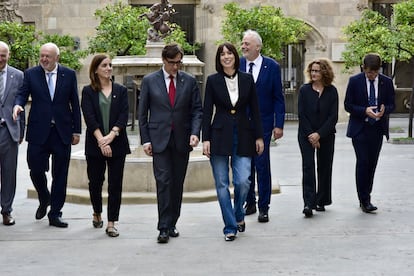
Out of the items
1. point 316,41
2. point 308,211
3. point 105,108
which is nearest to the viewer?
point 105,108

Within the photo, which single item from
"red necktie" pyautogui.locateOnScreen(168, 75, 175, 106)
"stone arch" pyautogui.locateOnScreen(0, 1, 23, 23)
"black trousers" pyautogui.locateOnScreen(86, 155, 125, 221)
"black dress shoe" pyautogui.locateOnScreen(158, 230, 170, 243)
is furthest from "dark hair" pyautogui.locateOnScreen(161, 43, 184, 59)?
"stone arch" pyautogui.locateOnScreen(0, 1, 23, 23)

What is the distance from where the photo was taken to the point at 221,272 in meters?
7.24

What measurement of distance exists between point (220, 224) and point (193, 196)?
1756 mm

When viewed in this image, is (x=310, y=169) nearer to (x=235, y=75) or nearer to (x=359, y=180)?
(x=359, y=180)

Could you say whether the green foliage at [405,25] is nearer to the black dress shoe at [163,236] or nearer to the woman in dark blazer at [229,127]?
the woman in dark blazer at [229,127]

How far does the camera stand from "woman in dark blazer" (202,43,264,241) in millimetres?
8750

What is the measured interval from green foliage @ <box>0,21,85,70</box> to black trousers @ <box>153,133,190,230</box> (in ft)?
62.7

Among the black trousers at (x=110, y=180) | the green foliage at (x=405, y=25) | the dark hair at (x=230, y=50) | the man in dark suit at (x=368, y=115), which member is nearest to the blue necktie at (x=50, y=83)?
the black trousers at (x=110, y=180)

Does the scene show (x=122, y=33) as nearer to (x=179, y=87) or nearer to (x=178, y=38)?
(x=178, y=38)

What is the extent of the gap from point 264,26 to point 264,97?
16622mm

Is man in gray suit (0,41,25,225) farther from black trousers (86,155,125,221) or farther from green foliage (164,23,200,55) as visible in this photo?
green foliage (164,23,200,55)

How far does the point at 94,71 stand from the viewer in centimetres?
921

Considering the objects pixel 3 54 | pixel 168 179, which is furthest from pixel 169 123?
pixel 3 54

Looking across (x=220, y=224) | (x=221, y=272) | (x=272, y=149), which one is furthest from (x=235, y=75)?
(x=272, y=149)
